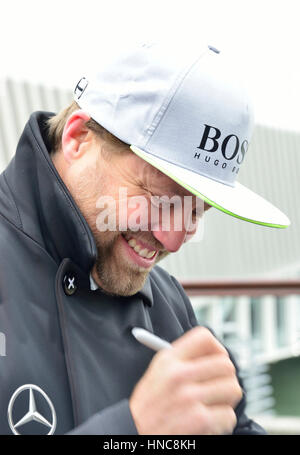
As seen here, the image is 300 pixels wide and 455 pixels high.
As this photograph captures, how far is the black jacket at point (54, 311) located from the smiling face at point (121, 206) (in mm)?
68

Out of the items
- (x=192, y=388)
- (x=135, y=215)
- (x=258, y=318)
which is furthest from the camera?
(x=258, y=318)

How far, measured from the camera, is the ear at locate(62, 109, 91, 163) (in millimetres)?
1419

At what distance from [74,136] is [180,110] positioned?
0.27 m

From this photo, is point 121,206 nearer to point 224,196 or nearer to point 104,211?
point 104,211

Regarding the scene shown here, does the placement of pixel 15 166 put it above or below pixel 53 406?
above

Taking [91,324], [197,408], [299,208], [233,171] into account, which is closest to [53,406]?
[91,324]

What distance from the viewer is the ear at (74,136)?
4.66 ft

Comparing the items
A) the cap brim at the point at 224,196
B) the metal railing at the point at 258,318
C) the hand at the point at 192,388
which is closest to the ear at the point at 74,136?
the cap brim at the point at 224,196

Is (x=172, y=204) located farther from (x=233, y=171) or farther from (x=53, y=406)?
(x=53, y=406)

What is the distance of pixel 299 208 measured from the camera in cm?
1070

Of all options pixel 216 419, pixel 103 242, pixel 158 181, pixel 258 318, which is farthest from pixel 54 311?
pixel 258 318

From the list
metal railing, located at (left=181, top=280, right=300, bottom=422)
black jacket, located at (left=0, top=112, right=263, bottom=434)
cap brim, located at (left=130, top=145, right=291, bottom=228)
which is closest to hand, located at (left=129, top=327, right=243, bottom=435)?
black jacket, located at (left=0, top=112, right=263, bottom=434)

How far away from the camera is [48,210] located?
1349 millimetres
